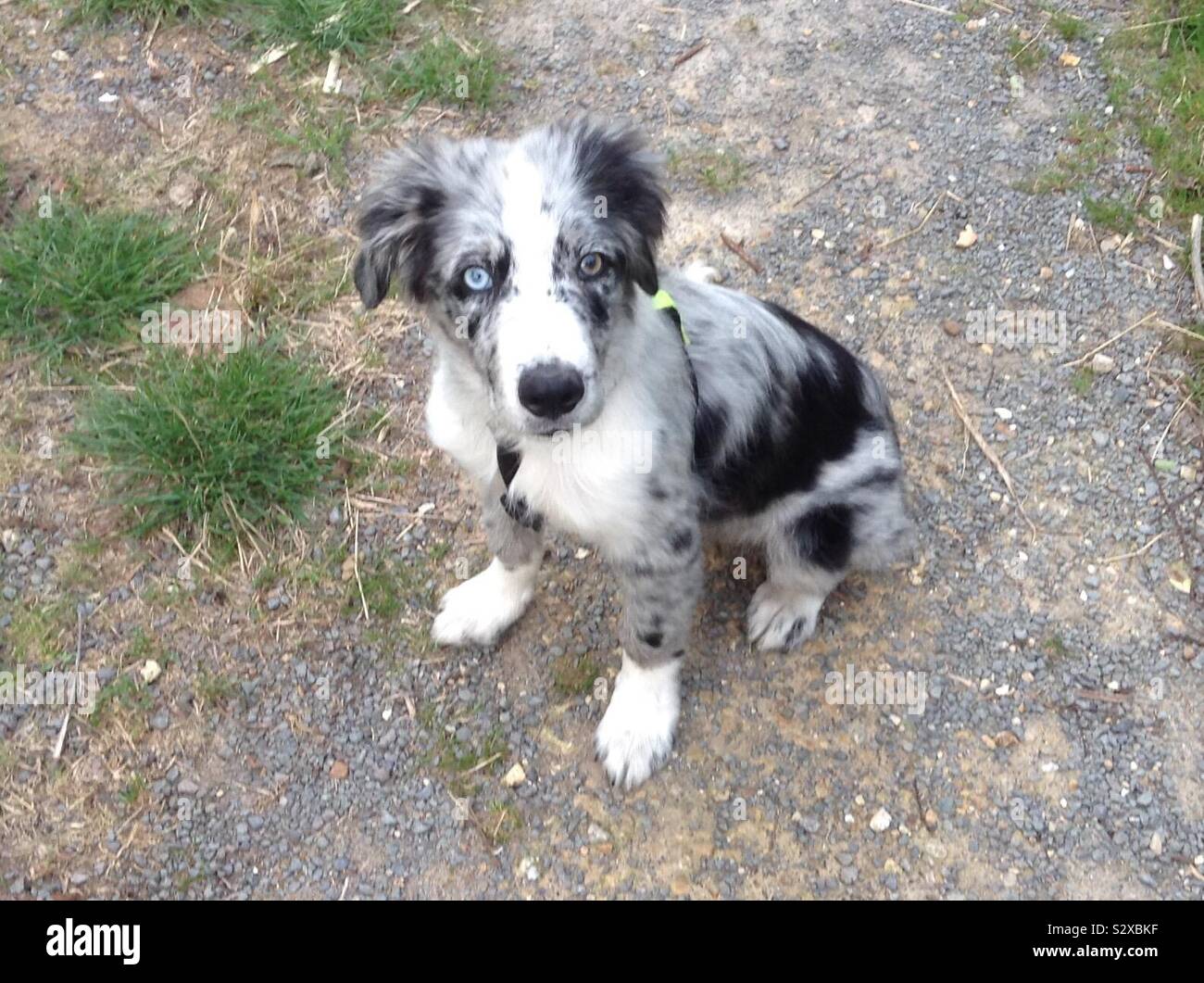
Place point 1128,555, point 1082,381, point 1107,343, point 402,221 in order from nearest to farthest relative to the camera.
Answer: point 402,221 < point 1128,555 < point 1082,381 < point 1107,343

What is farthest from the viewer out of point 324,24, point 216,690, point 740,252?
point 324,24

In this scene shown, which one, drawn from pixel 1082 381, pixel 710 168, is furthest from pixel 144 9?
pixel 1082 381

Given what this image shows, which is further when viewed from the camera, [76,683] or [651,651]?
[76,683]

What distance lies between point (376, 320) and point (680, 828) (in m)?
2.66

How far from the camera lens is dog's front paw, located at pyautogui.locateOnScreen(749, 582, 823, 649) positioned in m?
4.06

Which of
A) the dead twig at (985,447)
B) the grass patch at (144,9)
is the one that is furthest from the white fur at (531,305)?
the grass patch at (144,9)

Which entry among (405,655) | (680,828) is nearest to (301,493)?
(405,655)

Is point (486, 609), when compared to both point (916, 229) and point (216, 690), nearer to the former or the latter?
point (216, 690)

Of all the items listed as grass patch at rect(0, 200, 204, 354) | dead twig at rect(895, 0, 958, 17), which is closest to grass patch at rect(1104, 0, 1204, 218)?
dead twig at rect(895, 0, 958, 17)

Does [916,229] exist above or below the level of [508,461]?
below

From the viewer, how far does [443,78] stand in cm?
567

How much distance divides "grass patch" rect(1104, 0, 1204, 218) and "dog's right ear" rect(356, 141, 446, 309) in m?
4.00

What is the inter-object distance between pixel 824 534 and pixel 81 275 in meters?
3.48

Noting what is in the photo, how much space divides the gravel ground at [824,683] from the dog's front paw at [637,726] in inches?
3.1
